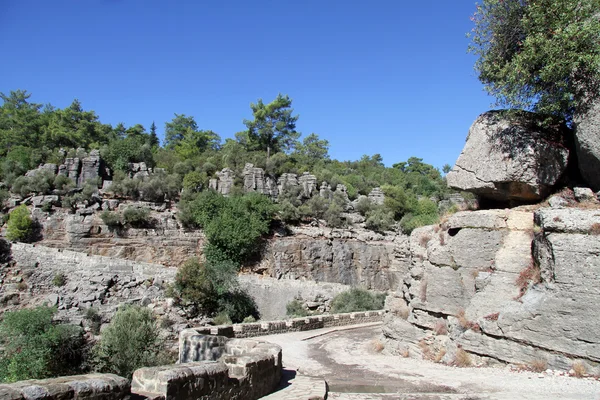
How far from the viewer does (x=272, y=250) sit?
33.7m

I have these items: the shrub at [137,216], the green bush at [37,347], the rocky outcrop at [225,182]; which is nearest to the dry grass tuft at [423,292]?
the green bush at [37,347]

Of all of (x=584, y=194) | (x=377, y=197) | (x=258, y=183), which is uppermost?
(x=258, y=183)

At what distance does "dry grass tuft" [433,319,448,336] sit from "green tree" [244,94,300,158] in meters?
46.7

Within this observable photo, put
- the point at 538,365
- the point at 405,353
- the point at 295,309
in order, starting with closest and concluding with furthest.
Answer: the point at 538,365
the point at 405,353
the point at 295,309

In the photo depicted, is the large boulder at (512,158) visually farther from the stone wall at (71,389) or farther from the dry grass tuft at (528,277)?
the stone wall at (71,389)

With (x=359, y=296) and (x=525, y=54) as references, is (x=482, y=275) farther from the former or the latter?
(x=359, y=296)

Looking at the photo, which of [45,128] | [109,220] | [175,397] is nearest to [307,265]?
[109,220]

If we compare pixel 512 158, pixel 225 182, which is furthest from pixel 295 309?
pixel 225 182

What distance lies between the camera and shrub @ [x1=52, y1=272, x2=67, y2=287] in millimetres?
23688

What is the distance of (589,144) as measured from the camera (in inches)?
371

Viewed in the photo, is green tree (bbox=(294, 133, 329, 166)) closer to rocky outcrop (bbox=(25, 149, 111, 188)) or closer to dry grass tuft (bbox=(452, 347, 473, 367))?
rocky outcrop (bbox=(25, 149, 111, 188))

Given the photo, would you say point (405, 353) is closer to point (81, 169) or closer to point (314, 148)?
point (81, 169)

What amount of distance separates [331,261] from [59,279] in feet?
61.5

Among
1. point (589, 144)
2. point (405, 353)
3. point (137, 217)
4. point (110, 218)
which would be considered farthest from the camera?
point (137, 217)
